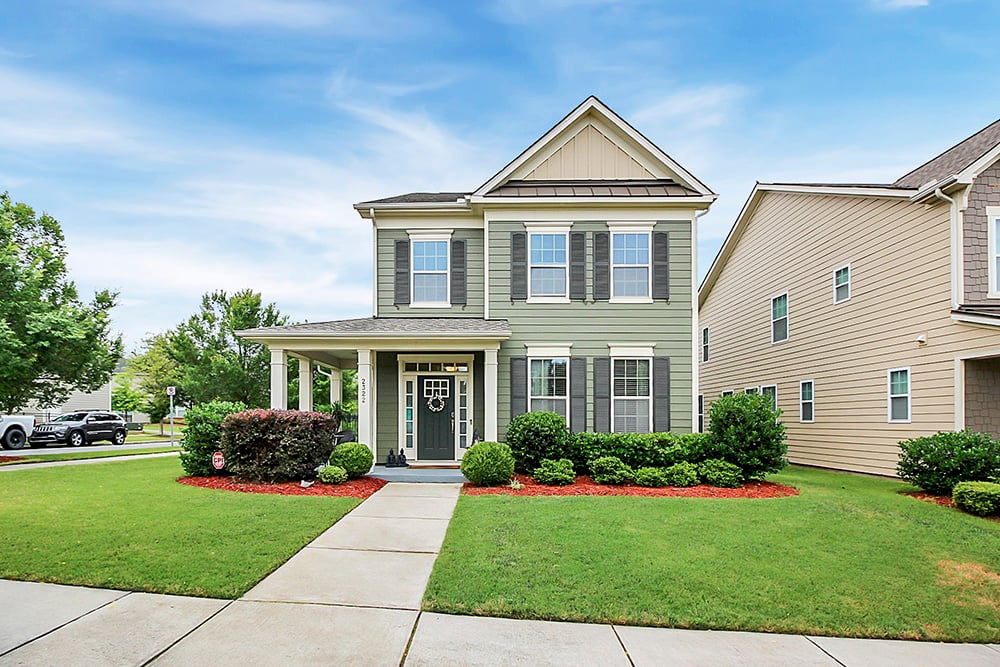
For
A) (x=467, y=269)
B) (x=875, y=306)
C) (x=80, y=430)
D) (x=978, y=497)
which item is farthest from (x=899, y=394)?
(x=80, y=430)

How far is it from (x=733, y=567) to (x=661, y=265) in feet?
30.0

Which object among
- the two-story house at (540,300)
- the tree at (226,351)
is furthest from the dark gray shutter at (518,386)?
the tree at (226,351)

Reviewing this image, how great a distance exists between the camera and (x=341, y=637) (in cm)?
484

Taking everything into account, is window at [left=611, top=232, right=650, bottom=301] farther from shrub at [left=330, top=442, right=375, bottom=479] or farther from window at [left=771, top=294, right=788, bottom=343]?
shrub at [left=330, top=442, right=375, bottom=479]

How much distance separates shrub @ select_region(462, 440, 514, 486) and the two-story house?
160cm

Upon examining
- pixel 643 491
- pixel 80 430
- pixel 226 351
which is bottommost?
pixel 80 430

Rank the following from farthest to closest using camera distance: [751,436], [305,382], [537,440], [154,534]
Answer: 1. [305,382]
2. [537,440]
3. [751,436]
4. [154,534]

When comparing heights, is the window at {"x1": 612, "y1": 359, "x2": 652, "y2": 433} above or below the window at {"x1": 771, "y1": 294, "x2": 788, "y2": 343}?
below

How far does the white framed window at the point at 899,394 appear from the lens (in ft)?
44.3

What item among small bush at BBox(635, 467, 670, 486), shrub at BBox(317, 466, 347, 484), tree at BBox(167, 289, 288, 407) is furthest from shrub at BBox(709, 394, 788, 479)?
tree at BBox(167, 289, 288, 407)

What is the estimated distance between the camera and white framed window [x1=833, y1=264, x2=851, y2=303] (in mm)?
15688

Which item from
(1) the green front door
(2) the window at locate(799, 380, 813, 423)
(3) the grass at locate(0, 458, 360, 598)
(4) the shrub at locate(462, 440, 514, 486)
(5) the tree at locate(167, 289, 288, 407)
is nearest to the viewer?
(3) the grass at locate(0, 458, 360, 598)

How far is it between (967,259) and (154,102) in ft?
55.7

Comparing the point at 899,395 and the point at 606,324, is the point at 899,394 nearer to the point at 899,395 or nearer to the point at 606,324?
the point at 899,395
